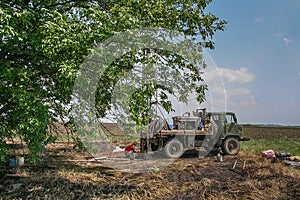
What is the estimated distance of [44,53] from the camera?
5695 millimetres

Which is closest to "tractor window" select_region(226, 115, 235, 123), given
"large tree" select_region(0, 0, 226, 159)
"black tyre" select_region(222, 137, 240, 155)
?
"black tyre" select_region(222, 137, 240, 155)

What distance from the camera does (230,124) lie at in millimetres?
13375

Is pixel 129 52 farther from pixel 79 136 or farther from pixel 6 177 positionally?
pixel 6 177

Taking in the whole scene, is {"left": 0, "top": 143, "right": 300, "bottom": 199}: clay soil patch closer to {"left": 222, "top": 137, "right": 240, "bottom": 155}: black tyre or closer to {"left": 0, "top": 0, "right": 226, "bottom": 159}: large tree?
{"left": 0, "top": 0, "right": 226, "bottom": 159}: large tree

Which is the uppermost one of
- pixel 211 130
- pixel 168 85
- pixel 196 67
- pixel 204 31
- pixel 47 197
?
pixel 204 31

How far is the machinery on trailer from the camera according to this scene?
480 inches

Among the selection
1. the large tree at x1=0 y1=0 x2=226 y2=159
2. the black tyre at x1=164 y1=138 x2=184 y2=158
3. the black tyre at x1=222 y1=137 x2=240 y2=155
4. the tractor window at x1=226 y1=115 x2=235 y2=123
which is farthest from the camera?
the tractor window at x1=226 y1=115 x2=235 y2=123

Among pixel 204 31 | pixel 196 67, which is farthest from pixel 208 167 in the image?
pixel 204 31

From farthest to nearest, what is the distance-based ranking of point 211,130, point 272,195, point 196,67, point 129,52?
point 211,130 → point 196,67 → point 272,195 → point 129,52

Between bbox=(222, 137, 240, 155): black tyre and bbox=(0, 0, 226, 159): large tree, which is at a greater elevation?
bbox=(0, 0, 226, 159): large tree

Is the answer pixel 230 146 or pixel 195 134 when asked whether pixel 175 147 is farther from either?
pixel 230 146

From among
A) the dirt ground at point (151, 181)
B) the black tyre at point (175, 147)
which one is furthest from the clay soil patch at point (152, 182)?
the black tyre at point (175, 147)

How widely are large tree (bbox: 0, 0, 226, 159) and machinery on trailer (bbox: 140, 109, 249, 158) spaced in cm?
518

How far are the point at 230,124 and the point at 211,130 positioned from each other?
Result: 1045 mm
